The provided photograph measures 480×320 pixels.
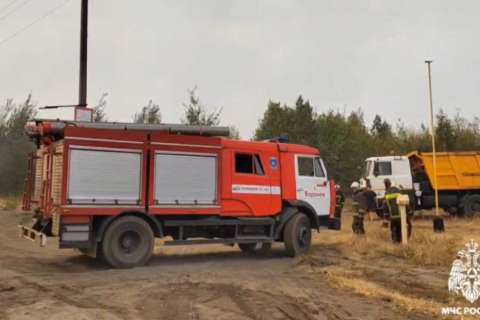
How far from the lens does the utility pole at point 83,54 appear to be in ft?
55.2

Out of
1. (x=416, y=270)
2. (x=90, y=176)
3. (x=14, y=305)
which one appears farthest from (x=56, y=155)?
(x=416, y=270)

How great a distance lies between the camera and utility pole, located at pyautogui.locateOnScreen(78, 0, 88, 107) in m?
16.8

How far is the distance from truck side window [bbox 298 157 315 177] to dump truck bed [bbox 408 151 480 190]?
1123 cm

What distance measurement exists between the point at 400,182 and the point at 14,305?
19.0 meters

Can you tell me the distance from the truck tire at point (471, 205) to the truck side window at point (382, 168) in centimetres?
366

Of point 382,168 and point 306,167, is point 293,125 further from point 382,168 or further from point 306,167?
point 306,167

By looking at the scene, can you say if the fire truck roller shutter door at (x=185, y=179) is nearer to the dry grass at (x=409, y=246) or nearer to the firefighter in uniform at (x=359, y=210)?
the dry grass at (x=409, y=246)

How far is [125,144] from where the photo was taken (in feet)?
36.0

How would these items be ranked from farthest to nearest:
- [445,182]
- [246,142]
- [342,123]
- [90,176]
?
[342,123] < [445,182] < [246,142] < [90,176]

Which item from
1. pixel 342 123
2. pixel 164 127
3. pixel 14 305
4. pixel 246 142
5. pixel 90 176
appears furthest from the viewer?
pixel 342 123

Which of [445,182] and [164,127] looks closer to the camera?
[164,127]

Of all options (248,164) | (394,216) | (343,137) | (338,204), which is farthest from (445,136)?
(248,164)

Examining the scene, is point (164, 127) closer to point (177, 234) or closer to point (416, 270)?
point (177, 234)

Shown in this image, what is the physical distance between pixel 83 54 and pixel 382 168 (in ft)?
45.2
